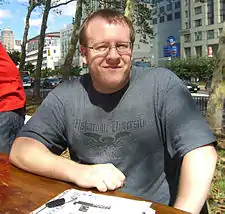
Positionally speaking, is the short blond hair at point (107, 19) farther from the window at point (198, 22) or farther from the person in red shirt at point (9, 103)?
the window at point (198, 22)

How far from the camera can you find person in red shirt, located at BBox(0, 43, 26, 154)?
2674 millimetres

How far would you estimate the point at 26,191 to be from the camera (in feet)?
4.72

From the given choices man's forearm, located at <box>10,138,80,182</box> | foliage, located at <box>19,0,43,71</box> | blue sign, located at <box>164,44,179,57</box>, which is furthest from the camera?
blue sign, located at <box>164,44,179,57</box>

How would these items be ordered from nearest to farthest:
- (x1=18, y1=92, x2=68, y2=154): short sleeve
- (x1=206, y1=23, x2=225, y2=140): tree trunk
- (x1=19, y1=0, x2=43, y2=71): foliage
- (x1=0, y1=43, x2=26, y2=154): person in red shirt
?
(x1=18, y1=92, x2=68, y2=154): short sleeve, (x1=0, y1=43, x2=26, y2=154): person in red shirt, (x1=206, y1=23, x2=225, y2=140): tree trunk, (x1=19, y1=0, x2=43, y2=71): foliage

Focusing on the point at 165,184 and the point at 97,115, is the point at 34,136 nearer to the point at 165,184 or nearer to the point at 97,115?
the point at 97,115

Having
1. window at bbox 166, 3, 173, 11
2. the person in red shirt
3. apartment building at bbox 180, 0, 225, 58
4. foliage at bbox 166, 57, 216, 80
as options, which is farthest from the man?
window at bbox 166, 3, 173, 11

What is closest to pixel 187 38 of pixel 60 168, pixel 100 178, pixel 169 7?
pixel 169 7

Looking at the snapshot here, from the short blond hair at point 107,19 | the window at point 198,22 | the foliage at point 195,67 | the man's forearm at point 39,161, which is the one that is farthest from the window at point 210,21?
the man's forearm at point 39,161

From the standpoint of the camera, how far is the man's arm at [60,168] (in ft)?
4.63

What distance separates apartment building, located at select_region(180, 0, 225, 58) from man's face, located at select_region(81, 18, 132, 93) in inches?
2651

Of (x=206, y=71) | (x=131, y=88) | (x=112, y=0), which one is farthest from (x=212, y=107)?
(x=206, y=71)

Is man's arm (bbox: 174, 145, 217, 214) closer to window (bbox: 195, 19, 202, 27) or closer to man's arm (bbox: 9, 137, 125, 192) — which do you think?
man's arm (bbox: 9, 137, 125, 192)

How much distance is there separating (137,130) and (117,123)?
0.34ft

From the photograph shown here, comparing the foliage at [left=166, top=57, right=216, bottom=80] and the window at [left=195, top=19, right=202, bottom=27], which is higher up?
the window at [left=195, top=19, right=202, bottom=27]
